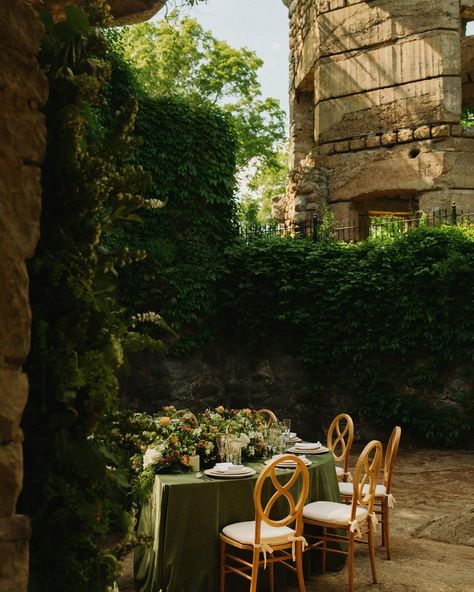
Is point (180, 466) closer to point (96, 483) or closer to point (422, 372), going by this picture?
point (96, 483)

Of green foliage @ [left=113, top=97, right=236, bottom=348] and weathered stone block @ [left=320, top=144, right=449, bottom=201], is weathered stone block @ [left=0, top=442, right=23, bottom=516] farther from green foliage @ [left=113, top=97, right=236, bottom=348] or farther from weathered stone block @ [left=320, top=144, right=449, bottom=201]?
weathered stone block @ [left=320, top=144, right=449, bottom=201]

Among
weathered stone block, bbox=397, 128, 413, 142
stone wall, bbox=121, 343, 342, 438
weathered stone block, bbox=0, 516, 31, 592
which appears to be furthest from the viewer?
weathered stone block, bbox=397, 128, 413, 142

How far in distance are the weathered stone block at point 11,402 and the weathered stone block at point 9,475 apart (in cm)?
3

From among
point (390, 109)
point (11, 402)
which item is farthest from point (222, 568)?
point (390, 109)

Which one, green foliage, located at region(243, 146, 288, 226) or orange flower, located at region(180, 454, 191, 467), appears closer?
orange flower, located at region(180, 454, 191, 467)

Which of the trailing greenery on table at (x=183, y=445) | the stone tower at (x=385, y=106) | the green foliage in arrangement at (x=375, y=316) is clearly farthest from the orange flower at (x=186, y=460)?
the stone tower at (x=385, y=106)

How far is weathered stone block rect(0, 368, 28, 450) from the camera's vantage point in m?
1.78

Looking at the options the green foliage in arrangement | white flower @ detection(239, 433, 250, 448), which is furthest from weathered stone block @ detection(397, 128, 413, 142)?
white flower @ detection(239, 433, 250, 448)

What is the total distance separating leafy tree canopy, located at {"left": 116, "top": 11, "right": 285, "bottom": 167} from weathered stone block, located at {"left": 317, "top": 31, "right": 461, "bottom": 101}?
9052 mm

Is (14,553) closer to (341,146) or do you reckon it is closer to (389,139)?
(389,139)

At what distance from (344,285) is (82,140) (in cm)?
784

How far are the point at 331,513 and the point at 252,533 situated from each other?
2.65ft

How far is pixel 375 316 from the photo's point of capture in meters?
9.53

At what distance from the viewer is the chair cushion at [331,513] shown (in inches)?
167
